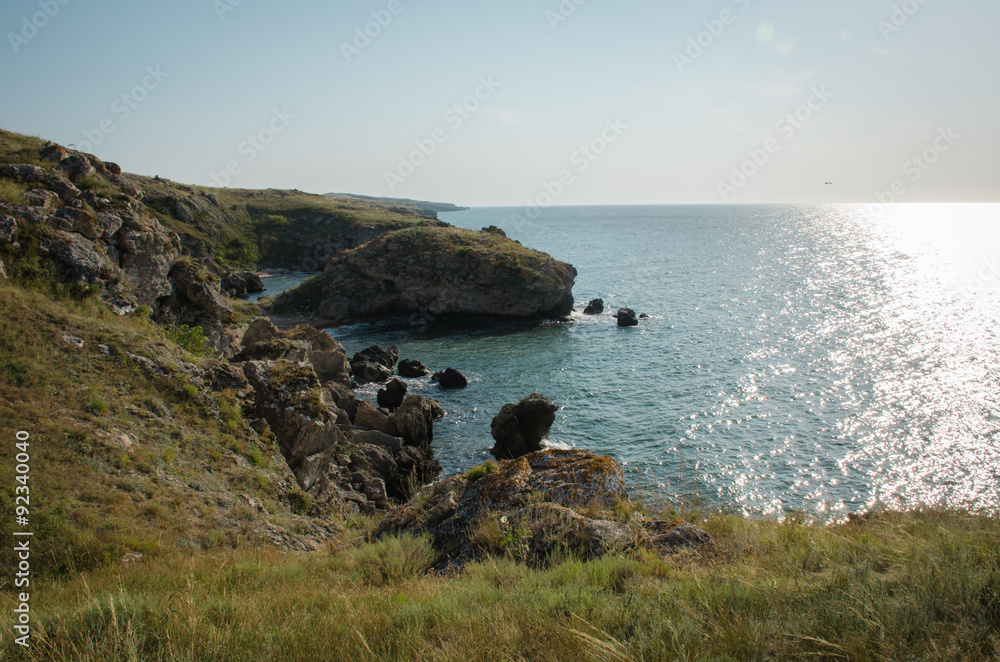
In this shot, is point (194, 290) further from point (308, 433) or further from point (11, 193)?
point (308, 433)

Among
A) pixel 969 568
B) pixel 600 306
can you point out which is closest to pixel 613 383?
pixel 600 306

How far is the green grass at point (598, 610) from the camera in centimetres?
386

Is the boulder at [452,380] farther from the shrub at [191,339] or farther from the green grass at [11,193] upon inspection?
the green grass at [11,193]

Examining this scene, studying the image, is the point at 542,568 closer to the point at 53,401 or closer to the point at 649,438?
the point at 53,401

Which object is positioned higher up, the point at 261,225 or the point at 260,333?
the point at 261,225

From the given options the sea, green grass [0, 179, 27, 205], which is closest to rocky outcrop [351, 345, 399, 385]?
the sea

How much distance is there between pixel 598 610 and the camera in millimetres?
4570

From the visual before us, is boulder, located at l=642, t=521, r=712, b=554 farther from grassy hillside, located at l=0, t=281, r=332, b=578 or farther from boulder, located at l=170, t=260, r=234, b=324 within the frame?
boulder, located at l=170, t=260, r=234, b=324

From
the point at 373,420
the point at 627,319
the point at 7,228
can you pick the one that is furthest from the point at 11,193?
the point at 627,319

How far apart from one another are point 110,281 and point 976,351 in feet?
185

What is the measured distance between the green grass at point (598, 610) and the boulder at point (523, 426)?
2033 centimetres

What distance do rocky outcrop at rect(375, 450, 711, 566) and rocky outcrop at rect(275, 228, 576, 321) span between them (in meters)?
47.8

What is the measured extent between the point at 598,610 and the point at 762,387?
34890 millimetres

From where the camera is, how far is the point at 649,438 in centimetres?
2764
